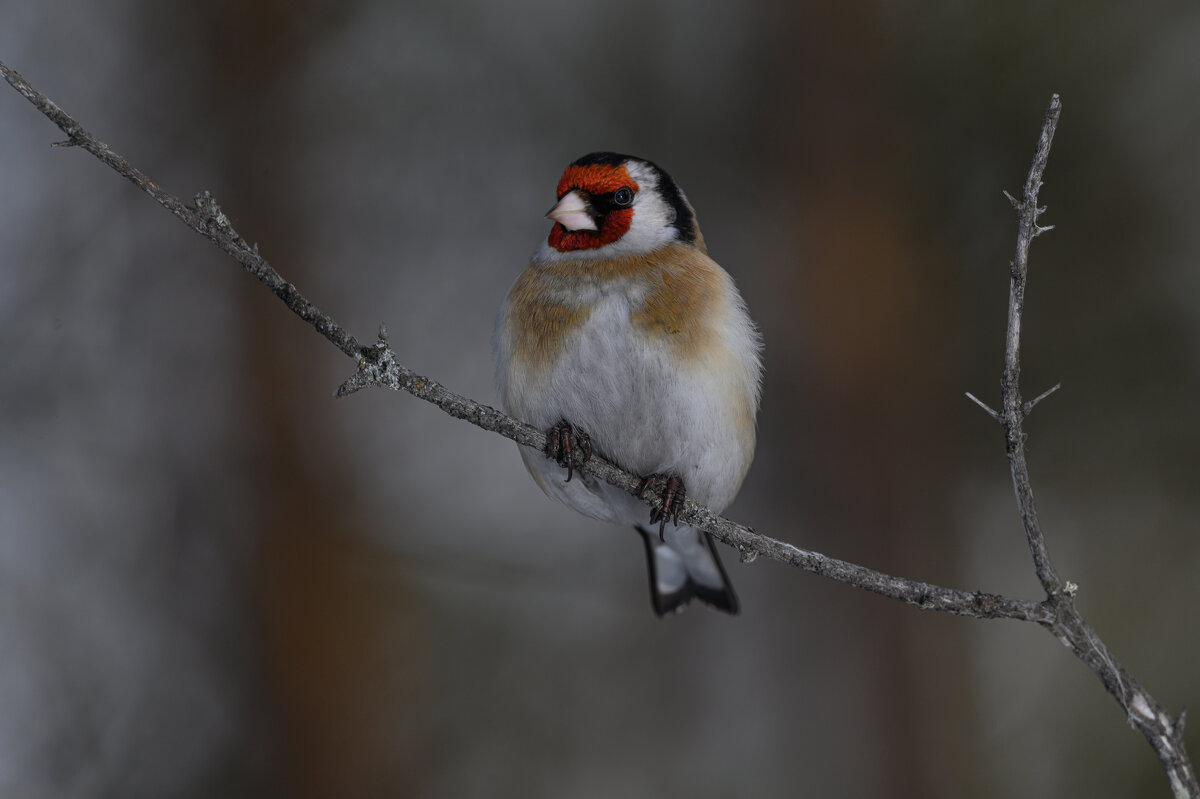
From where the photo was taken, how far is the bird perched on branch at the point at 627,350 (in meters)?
2.22

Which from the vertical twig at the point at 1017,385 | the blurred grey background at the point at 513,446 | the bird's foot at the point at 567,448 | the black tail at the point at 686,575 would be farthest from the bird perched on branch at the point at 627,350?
the blurred grey background at the point at 513,446

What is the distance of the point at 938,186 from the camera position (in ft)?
13.2

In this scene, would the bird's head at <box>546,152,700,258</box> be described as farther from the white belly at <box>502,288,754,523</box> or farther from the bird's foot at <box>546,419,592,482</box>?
the bird's foot at <box>546,419,592,482</box>

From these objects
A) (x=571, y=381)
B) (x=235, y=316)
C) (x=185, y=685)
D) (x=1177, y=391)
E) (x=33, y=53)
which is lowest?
(x=185, y=685)

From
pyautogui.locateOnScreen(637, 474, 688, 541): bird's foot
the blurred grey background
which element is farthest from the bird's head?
the blurred grey background

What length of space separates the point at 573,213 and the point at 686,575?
52.3 inches

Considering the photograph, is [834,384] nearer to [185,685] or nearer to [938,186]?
[938,186]

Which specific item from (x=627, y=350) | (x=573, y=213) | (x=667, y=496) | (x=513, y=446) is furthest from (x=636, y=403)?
(x=513, y=446)

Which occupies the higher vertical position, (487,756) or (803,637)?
(803,637)

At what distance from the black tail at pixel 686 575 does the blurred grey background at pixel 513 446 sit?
3.31 feet

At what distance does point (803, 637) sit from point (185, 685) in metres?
2.51

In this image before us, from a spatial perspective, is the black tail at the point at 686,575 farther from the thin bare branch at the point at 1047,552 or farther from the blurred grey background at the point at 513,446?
the thin bare branch at the point at 1047,552

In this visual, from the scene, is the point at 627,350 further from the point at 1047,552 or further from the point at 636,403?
the point at 1047,552

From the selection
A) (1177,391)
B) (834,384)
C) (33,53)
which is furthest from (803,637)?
(33,53)
